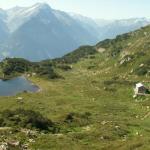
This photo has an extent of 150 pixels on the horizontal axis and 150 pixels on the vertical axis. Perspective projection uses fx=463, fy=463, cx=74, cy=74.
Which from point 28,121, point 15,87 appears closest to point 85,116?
point 28,121

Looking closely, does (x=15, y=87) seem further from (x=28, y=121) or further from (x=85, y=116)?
(x=28, y=121)

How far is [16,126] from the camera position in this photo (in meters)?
95.1

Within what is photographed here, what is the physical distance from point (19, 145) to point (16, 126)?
1937cm

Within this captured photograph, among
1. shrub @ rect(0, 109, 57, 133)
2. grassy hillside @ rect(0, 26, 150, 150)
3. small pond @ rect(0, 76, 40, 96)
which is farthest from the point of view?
small pond @ rect(0, 76, 40, 96)

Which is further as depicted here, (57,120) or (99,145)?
(57,120)

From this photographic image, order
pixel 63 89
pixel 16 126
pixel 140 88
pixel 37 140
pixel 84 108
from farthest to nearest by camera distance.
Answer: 1. pixel 63 89
2. pixel 140 88
3. pixel 84 108
4. pixel 16 126
5. pixel 37 140

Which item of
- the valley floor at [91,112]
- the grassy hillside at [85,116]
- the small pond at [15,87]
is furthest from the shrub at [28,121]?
the small pond at [15,87]

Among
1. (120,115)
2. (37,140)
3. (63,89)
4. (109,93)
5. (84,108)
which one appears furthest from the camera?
(63,89)

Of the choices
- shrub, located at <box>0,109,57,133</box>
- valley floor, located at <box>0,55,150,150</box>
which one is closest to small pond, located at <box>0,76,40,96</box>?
valley floor, located at <box>0,55,150,150</box>

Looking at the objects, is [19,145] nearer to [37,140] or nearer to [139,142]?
[37,140]

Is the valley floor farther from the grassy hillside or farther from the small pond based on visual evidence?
the small pond

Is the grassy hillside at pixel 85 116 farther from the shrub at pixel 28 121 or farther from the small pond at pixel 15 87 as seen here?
the small pond at pixel 15 87

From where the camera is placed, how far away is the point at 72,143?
80812 millimetres

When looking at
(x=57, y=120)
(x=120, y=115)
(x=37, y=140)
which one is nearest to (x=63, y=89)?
(x=120, y=115)
